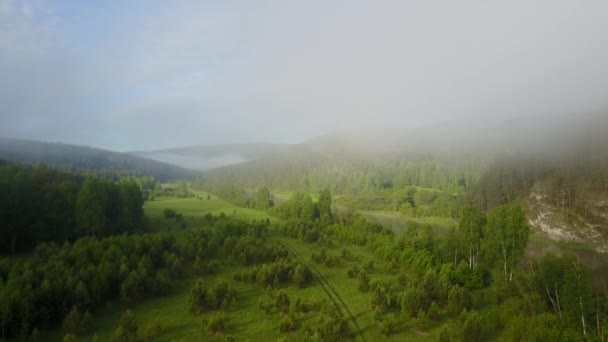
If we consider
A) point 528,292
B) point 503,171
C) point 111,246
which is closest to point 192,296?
point 111,246

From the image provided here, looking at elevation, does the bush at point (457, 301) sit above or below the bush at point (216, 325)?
below

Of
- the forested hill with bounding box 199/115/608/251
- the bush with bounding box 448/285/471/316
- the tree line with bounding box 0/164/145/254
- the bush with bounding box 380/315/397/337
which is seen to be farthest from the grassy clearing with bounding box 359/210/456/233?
the tree line with bounding box 0/164/145/254

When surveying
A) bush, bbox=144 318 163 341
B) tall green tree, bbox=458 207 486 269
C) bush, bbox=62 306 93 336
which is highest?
tall green tree, bbox=458 207 486 269

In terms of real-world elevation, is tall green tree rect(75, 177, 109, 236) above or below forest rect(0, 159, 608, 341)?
above

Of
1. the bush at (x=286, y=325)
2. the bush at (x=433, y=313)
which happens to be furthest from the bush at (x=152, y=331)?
the bush at (x=433, y=313)

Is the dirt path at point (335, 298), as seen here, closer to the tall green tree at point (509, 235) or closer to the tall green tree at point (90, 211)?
the tall green tree at point (509, 235)

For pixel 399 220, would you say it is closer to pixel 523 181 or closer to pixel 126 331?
pixel 523 181

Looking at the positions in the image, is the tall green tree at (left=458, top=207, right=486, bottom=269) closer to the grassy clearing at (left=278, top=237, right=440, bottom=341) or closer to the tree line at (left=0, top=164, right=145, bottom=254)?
the grassy clearing at (left=278, top=237, right=440, bottom=341)

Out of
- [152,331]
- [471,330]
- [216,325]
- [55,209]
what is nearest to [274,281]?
[216,325]

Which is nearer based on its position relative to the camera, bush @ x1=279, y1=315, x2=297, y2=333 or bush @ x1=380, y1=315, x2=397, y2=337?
bush @ x1=279, y1=315, x2=297, y2=333

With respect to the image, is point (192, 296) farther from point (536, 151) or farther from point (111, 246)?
point (536, 151)

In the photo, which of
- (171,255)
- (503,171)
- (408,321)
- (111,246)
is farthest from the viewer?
(503,171)
